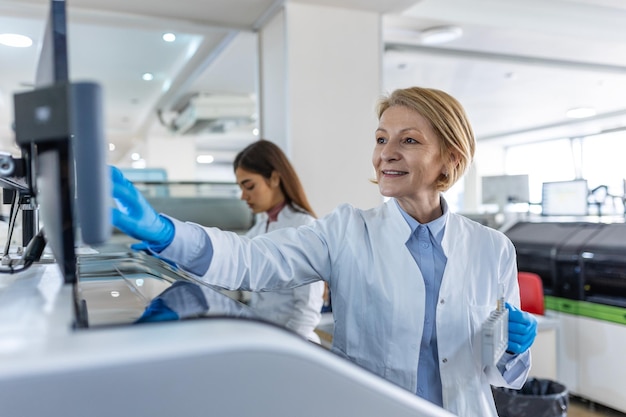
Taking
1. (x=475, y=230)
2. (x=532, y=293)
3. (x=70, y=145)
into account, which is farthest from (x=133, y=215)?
(x=532, y=293)

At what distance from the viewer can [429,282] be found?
4.24 ft

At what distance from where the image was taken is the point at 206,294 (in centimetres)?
66

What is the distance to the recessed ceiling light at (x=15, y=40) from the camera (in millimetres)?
4129

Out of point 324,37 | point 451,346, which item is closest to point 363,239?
point 451,346

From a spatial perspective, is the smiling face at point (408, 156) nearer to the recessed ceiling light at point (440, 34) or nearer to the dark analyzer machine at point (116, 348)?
the dark analyzer machine at point (116, 348)

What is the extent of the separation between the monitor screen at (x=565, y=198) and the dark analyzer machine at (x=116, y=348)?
461cm

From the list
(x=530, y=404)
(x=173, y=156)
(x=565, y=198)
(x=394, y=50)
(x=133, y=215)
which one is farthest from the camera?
(x=173, y=156)

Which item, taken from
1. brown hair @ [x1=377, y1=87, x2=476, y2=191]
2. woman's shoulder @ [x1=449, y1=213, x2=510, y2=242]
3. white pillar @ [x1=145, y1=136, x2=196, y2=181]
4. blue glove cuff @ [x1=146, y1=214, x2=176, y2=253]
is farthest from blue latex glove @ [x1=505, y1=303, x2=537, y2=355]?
white pillar @ [x1=145, y1=136, x2=196, y2=181]

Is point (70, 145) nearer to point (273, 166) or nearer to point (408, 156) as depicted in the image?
point (408, 156)

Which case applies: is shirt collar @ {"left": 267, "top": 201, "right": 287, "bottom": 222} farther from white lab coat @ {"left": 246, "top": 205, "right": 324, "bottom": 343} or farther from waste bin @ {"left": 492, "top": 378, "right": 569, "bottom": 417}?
waste bin @ {"left": 492, "top": 378, "right": 569, "bottom": 417}

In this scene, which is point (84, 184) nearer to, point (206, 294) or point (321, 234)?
point (206, 294)

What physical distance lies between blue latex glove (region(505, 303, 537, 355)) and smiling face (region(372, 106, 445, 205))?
39 centimetres

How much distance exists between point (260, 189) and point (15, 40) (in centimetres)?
312

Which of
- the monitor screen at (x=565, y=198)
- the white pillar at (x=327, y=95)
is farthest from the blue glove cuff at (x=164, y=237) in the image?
the monitor screen at (x=565, y=198)
